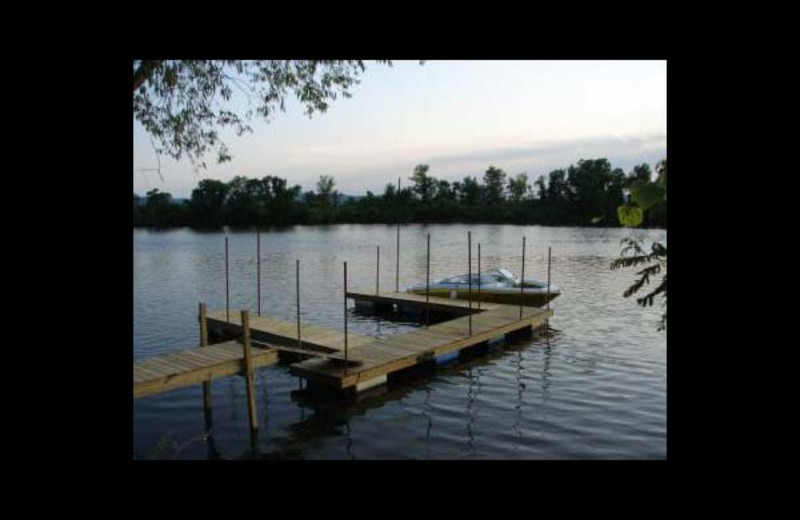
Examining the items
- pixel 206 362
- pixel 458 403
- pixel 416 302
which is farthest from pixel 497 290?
pixel 206 362

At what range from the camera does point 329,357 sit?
44.6ft

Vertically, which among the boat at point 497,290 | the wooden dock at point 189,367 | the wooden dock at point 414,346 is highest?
the boat at point 497,290

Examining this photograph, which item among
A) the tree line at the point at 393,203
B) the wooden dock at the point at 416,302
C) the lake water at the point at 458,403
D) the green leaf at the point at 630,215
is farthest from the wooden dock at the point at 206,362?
the tree line at the point at 393,203

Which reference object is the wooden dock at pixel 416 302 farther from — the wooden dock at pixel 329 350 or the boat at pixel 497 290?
the boat at pixel 497 290

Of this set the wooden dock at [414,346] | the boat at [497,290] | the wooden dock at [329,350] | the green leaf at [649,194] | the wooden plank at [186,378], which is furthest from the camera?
the boat at [497,290]

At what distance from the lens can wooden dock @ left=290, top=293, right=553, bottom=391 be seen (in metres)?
13.0

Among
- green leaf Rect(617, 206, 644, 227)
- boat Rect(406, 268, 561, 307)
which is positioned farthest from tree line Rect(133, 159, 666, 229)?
green leaf Rect(617, 206, 644, 227)

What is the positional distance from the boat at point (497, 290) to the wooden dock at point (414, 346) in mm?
2233

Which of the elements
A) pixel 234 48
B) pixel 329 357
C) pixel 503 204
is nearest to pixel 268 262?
pixel 329 357

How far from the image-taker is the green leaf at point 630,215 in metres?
3.02

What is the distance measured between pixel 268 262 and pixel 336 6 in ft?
149

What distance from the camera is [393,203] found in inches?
4532

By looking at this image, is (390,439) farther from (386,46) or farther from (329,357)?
(386,46)
